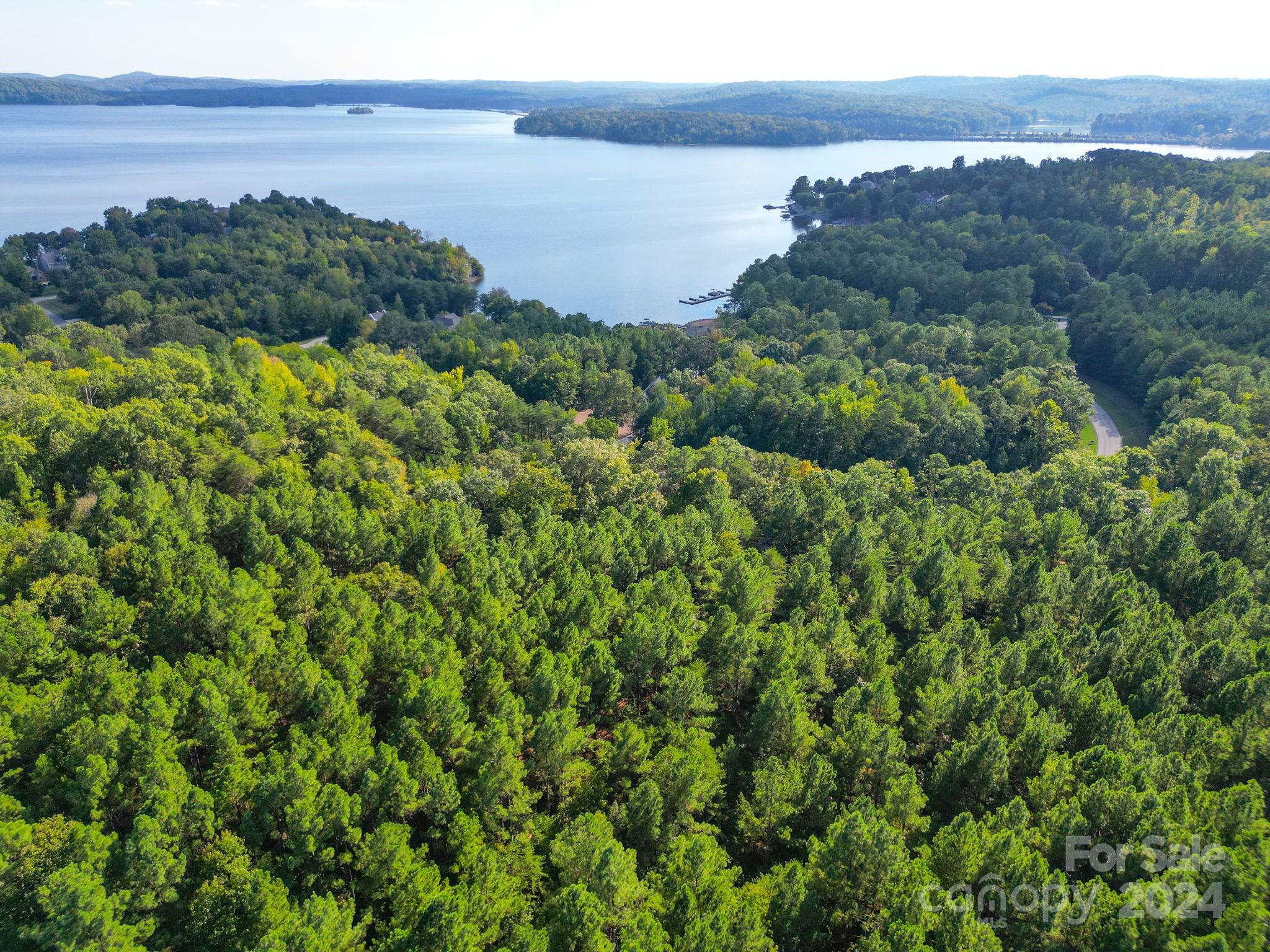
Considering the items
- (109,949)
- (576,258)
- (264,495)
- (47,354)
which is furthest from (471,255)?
(109,949)

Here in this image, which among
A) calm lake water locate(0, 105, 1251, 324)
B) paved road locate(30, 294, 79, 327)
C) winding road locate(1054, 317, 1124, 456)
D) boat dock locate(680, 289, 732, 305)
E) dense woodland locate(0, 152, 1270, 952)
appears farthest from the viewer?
calm lake water locate(0, 105, 1251, 324)

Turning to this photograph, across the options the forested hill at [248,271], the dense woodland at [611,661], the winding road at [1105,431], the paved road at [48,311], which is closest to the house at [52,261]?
the forested hill at [248,271]

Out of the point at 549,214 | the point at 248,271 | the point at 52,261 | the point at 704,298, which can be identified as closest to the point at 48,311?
the point at 52,261

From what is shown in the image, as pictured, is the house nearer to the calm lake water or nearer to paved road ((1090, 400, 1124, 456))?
the calm lake water

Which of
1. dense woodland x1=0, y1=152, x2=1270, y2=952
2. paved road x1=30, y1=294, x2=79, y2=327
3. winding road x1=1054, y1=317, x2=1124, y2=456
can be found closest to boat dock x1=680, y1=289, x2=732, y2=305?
dense woodland x1=0, y1=152, x2=1270, y2=952

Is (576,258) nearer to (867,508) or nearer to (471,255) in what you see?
(471,255)
